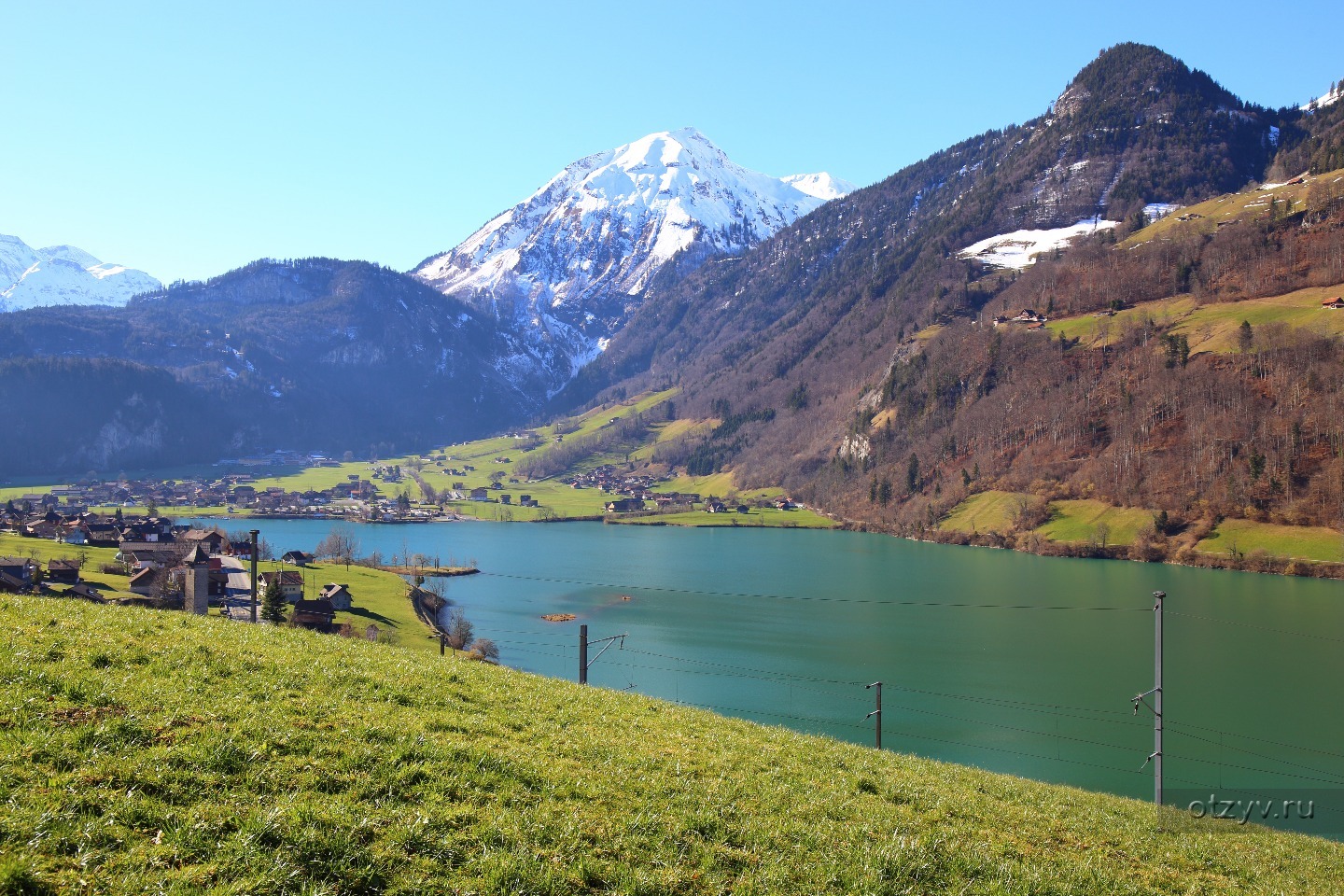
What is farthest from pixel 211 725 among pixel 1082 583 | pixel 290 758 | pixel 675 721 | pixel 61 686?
pixel 1082 583

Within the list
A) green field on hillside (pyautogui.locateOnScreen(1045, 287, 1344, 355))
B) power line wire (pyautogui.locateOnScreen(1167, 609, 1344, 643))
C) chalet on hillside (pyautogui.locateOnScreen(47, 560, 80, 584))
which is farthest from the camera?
green field on hillside (pyautogui.locateOnScreen(1045, 287, 1344, 355))

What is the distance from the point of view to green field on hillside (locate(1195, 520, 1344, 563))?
83.9 metres

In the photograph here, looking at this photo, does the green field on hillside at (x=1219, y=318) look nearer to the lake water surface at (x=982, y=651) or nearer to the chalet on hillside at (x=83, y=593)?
the lake water surface at (x=982, y=651)

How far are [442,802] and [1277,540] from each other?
105 meters

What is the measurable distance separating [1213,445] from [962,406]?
53.9 metres

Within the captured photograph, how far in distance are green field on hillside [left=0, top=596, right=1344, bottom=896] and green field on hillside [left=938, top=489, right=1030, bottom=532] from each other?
355 ft

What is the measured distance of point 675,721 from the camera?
532 inches

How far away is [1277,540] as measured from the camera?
88125 millimetres

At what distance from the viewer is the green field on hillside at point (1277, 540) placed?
83.9 metres

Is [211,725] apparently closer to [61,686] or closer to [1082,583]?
[61,686]

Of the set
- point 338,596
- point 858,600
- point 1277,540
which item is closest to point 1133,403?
point 1277,540

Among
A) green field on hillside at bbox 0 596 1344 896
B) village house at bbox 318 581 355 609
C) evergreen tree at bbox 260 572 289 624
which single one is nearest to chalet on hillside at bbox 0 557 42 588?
evergreen tree at bbox 260 572 289 624

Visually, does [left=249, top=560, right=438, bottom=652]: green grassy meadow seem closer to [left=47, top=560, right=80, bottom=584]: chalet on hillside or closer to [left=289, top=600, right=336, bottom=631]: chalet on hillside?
[left=289, top=600, right=336, bottom=631]: chalet on hillside

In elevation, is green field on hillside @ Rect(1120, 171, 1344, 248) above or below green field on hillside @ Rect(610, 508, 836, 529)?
above
